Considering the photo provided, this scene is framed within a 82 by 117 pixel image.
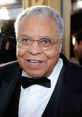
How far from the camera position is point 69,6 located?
419 cm

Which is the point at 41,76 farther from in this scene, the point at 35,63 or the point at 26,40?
the point at 26,40

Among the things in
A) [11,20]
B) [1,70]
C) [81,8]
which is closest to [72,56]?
[81,8]

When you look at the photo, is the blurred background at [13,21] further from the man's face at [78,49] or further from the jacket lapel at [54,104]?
the jacket lapel at [54,104]

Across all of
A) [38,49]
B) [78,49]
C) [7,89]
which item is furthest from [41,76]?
[78,49]

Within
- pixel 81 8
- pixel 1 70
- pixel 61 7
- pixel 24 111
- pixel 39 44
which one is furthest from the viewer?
pixel 81 8

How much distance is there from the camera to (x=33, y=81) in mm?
2496

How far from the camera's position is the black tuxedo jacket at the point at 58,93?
2324 millimetres

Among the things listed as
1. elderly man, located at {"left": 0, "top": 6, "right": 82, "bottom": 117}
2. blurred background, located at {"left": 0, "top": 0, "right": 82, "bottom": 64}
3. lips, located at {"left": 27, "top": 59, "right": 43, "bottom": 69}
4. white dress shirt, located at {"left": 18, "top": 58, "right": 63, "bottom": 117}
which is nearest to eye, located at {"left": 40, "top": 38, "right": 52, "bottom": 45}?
elderly man, located at {"left": 0, "top": 6, "right": 82, "bottom": 117}

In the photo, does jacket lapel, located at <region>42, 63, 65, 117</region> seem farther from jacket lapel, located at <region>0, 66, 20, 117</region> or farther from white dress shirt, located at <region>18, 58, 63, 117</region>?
jacket lapel, located at <region>0, 66, 20, 117</region>

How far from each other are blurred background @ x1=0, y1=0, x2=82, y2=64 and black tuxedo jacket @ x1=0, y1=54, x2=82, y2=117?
5.38 feet

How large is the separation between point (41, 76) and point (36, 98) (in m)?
0.20

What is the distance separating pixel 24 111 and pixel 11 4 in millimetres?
2257

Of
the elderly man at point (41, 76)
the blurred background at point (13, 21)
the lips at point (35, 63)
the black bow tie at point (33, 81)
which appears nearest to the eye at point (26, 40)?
the elderly man at point (41, 76)

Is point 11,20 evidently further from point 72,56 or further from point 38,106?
point 38,106
